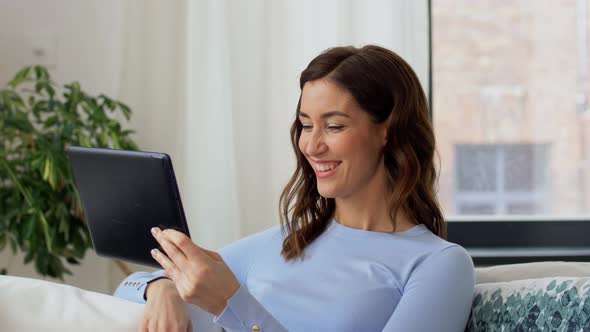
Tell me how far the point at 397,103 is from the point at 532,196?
1.38 metres

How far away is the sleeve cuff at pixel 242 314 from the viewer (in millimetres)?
1415

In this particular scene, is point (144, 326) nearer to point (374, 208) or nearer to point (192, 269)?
point (192, 269)

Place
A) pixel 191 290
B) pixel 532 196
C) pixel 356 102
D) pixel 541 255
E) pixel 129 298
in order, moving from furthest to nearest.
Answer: pixel 532 196 < pixel 541 255 < pixel 129 298 < pixel 356 102 < pixel 191 290

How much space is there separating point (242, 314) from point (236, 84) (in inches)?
57.8

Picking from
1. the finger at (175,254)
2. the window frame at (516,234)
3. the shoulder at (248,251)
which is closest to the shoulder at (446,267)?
the shoulder at (248,251)

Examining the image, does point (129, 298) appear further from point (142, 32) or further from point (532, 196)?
point (532, 196)

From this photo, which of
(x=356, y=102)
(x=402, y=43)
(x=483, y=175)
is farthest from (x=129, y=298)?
(x=483, y=175)

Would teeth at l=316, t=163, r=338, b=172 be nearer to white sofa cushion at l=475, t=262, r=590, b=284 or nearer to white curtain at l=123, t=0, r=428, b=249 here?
white sofa cushion at l=475, t=262, r=590, b=284

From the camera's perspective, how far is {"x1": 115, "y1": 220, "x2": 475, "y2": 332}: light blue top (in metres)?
1.47

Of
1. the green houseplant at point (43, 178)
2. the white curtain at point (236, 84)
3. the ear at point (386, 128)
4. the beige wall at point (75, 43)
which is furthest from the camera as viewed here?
the beige wall at point (75, 43)

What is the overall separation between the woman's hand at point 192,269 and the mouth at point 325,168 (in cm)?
33

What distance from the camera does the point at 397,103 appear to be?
160cm

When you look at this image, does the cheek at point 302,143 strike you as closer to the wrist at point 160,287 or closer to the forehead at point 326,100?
the forehead at point 326,100

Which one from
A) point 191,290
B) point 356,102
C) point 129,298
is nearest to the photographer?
point 191,290
